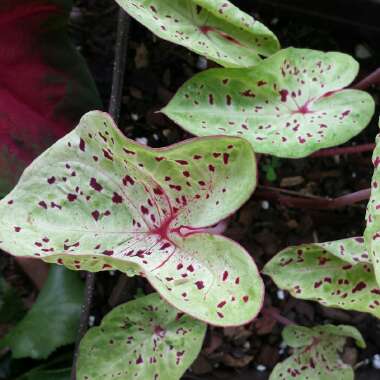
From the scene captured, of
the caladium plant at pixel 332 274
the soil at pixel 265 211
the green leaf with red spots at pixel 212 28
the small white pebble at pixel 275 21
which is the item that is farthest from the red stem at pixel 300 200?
the small white pebble at pixel 275 21

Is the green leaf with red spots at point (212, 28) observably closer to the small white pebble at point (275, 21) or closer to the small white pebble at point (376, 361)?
the small white pebble at point (275, 21)

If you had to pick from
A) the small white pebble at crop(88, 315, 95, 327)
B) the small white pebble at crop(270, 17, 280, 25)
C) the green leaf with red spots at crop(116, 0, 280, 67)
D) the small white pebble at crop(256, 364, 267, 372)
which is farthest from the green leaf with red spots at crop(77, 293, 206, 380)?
the small white pebble at crop(270, 17, 280, 25)

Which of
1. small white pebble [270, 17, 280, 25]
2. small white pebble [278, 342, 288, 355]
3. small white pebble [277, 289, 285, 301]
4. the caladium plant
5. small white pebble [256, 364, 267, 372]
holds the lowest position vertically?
small white pebble [256, 364, 267, 372]

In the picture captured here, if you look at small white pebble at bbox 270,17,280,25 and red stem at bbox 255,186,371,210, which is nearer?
red stem at bbox 255,186,371,210

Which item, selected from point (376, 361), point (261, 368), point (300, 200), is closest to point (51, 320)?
point (261, 368)

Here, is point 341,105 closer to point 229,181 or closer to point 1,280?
point 229,181

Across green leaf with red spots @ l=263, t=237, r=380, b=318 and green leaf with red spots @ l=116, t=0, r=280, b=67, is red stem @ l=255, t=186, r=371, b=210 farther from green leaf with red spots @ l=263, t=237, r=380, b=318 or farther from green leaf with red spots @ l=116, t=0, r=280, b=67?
green leaf with red spots @ l=116, t=0, r=280, b=67
